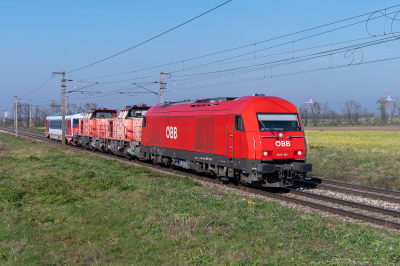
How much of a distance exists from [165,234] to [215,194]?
16.5 feet

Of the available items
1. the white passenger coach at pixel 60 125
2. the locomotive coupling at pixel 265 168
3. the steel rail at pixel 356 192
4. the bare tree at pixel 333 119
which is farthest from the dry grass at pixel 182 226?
the bare tree at pixel 333 119

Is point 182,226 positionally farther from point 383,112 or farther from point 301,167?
point 383,112

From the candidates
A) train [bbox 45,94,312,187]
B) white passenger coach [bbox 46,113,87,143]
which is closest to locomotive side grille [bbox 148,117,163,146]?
train [bbox 45,94,312,187]

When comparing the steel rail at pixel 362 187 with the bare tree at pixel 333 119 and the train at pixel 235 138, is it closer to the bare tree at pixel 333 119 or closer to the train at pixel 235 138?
the train at pixel 235 138

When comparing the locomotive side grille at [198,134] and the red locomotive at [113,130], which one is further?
the red locomotive at [113,130]

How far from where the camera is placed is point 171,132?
1900cm

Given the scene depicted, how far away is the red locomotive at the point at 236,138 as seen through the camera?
43.2 feet

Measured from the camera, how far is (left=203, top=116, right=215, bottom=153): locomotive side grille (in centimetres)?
1534

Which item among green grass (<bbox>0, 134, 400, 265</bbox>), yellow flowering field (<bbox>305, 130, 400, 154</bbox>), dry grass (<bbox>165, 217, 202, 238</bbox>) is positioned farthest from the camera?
yellow flowering field (<bbox>305, 130, 400, 154</bbox>)

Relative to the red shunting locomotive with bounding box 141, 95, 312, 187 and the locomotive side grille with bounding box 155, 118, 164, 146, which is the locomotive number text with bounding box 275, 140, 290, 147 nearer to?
the red shunting locomotive with bounding box 141, 95, 312, 187

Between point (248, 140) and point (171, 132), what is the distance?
272 inches

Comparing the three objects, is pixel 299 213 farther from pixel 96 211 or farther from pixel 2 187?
pixel 2 187

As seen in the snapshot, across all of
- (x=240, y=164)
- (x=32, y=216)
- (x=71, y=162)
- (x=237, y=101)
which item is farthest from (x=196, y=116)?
(x=71, y=162)

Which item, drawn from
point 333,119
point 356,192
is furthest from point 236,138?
point 333,119
